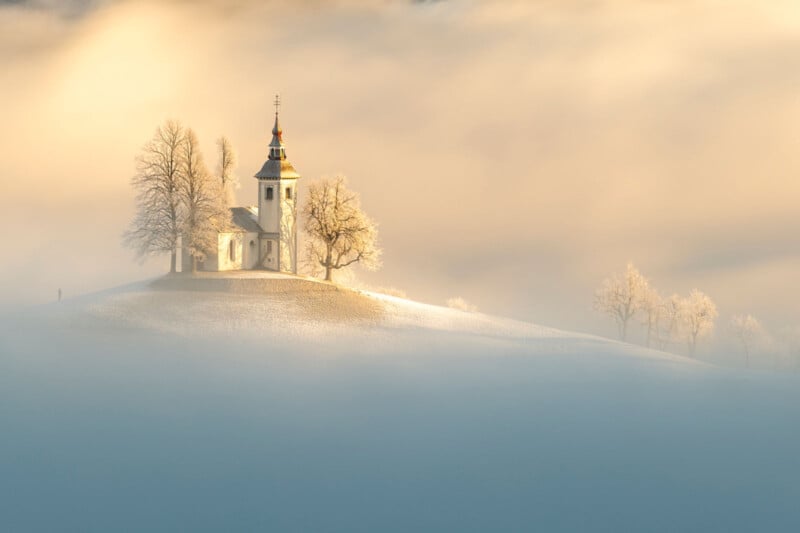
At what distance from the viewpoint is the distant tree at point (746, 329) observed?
93438 millimetres

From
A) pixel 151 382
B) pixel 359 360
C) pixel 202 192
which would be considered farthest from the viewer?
pixel 202 192

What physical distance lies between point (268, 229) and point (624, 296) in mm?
32834

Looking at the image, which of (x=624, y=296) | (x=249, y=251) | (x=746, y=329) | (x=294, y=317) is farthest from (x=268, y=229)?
(x=746, y=329)

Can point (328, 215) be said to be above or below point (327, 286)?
above

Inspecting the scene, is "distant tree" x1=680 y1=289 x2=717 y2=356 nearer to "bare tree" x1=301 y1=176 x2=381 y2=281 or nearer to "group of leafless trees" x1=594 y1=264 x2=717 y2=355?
"group of leafless trees" x1=594 y1=264 x2=717 y2=355

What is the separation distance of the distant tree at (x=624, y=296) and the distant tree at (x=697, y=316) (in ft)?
14.8

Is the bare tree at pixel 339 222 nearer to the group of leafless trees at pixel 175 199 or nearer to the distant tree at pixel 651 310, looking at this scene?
the group of leafless trees at pixel 175 199

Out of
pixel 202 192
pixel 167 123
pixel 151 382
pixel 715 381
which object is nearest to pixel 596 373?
pixel 715 381

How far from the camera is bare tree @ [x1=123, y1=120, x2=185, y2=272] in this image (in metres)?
68.4

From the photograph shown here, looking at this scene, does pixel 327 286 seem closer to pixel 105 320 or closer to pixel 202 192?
pixel 202 192

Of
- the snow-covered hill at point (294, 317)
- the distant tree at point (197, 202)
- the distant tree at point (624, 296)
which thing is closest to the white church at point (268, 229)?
the distant tree at point (197, 202)

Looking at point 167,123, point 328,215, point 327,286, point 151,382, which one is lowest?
point 151,382

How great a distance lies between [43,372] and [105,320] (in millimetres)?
10647

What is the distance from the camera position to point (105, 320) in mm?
63094
